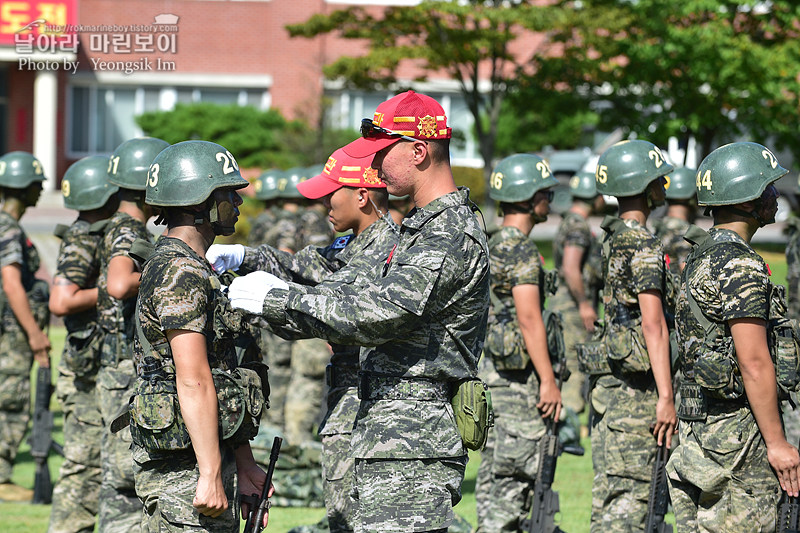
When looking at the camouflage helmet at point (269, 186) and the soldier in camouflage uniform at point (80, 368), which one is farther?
the camouflage helmet at point (269, 186)

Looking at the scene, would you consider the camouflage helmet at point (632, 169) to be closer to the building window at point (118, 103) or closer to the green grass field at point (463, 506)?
the green grass field at point (463, 506)

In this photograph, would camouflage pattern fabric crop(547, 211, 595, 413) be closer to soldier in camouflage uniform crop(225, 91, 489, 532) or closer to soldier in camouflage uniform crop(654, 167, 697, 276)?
soldier in camouflage uniform crop(654, 167, 697, 276)

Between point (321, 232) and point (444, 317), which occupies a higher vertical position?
point (321, 232)

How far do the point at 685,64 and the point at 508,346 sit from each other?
616 inches

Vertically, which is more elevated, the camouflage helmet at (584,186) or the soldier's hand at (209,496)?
the camouflage helmet at (584,186)

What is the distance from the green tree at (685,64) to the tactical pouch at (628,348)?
14.5 meters

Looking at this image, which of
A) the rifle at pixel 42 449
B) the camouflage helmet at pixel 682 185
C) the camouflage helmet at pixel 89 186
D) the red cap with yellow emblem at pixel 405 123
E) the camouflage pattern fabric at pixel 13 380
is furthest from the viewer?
the camouflage helmet at pixel 682 185

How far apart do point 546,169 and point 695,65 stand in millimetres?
14152

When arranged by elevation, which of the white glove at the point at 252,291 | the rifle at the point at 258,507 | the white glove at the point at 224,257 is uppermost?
the white glove at the point at 224,257

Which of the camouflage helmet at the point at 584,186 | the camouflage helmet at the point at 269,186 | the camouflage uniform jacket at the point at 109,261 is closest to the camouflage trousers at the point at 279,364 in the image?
the camouflage helmet at the point at 269,186

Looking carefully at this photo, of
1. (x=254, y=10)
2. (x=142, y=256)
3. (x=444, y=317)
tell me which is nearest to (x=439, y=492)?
(x=444, y=317)

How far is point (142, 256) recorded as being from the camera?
4387 mm

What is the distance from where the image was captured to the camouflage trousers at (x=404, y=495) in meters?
3.92

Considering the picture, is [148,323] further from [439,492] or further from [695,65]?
[695,65]
